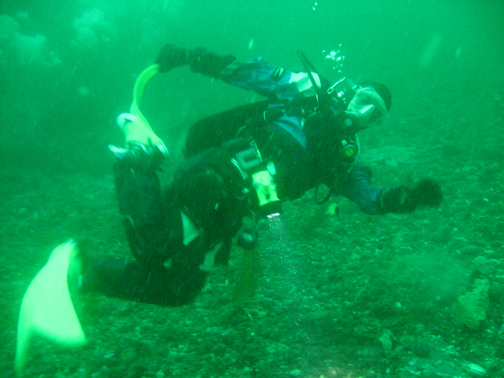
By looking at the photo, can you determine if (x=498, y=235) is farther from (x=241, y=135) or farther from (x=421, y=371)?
(x=241, y=135)

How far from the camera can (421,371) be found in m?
2.33

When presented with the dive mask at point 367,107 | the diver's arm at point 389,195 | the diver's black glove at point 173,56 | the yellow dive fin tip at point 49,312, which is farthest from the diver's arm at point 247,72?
the yellow dive fin tip at point 49,312

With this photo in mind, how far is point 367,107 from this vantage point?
262cm

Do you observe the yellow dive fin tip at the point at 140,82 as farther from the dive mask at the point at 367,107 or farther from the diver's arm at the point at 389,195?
the diver's arm at the point at 389,195

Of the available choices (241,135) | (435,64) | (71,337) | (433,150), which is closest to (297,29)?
(435,64)

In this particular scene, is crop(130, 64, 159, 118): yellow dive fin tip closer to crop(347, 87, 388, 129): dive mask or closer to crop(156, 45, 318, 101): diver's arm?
crop(156, 45, 318, 101): diver's arm

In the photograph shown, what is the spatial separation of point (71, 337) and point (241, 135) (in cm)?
198

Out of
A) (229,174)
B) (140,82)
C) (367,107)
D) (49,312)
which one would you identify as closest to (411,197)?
(367,107)

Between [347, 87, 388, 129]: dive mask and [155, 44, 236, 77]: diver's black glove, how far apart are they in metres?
1.09

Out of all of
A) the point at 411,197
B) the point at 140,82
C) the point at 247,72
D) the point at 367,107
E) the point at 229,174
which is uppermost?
the point at 140,82

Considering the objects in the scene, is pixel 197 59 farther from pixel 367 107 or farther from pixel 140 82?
pixel 367 107

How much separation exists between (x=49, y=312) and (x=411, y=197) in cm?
267

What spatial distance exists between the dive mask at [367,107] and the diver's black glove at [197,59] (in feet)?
3.56

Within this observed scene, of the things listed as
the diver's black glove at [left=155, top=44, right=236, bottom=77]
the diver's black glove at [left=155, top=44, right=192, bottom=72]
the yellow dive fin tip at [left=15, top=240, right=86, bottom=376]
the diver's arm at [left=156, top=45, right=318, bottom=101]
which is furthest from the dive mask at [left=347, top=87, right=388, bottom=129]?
the yellow dive fin tip at [left=15, top=240, right=86, bottom=376]
